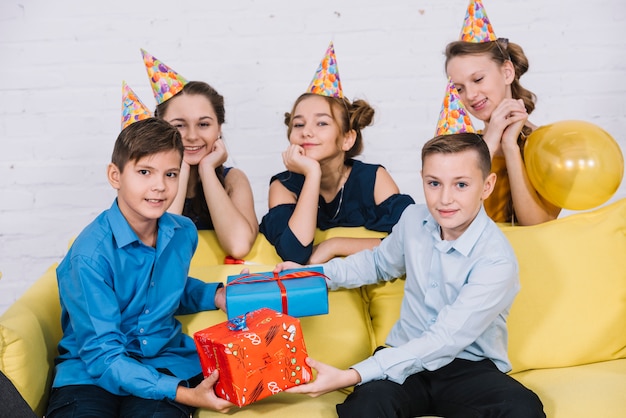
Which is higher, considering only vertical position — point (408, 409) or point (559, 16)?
point (559, 16)

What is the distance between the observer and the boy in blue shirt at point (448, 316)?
189cm

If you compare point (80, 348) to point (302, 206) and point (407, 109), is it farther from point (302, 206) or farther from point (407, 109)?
point (407, 109)

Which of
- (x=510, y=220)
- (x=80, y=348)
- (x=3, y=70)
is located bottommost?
(x=80, y=348)

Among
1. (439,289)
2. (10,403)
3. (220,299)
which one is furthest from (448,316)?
(10,403)

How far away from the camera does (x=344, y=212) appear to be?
2820mm

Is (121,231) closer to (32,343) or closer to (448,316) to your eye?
(32,343)

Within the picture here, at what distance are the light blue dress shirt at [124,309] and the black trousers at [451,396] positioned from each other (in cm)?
49

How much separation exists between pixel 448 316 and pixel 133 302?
0.83 metres

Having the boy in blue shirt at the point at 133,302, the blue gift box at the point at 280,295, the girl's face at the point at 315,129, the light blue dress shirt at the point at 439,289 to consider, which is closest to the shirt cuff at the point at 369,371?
the light blue dress shirt at the point at 439,289

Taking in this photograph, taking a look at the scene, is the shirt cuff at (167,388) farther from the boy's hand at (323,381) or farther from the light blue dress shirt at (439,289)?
the light blue dress shirt at (439,289)

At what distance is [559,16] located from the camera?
3561 mm

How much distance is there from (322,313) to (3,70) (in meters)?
2.20

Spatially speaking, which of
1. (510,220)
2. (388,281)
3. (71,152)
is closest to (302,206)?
(388,281)

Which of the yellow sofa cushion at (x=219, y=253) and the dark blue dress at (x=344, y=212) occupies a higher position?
the dark blue dress at (x=344, y=212)
